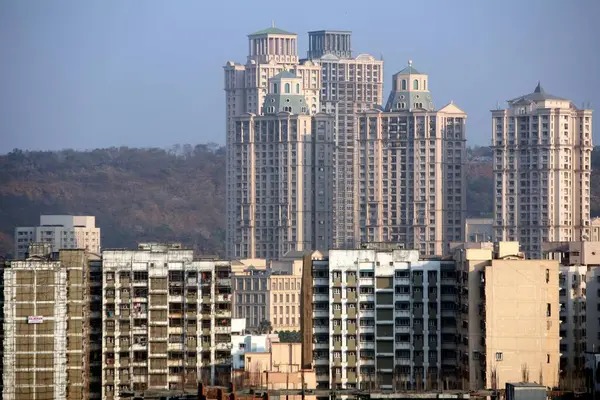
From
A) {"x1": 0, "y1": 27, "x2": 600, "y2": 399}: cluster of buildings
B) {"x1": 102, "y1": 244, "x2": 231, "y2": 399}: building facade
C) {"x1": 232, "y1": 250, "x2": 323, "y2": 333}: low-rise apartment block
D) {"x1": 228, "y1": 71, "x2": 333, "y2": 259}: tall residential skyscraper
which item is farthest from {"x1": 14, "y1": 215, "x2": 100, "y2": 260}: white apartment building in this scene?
{"x1": 102, "y1": 244, "x2": 231, "y2": 399}: building facade

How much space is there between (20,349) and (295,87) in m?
72.0

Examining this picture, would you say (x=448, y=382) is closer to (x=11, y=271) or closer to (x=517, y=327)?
(x=517, y=327)

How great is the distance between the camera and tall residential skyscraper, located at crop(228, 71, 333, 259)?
127 meters

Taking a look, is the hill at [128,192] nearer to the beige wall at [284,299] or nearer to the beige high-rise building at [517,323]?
the beige wall at [284,299]

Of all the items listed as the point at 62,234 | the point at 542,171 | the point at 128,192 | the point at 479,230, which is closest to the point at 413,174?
the point at 479,230

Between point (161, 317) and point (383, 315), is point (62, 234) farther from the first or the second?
point (161, 317)

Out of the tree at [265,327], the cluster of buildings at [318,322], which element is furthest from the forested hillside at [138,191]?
the cluster of buildings at [318,322]

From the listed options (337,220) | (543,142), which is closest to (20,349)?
(543,142)

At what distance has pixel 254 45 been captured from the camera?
145m

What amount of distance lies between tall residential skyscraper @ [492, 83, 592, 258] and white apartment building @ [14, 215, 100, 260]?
24318mm

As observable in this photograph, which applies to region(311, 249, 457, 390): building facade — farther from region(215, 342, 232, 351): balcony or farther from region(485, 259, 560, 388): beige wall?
region(485, 259, 560, 388): beige wall

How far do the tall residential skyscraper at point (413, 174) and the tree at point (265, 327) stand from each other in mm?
21607

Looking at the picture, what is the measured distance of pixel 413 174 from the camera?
127375mm

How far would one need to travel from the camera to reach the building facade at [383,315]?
6562cm
